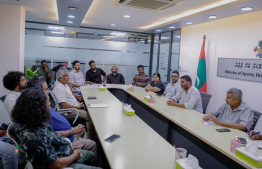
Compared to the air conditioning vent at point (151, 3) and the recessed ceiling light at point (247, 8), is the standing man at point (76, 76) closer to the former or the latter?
the air conditioning vent at point (151, 3)

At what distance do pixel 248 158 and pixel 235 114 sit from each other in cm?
116

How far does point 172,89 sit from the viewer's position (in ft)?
15.0

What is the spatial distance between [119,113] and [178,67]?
401 centimetres

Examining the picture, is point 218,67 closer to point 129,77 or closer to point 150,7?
point 150,7

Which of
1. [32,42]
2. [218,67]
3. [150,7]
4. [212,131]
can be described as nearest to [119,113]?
[212,131]

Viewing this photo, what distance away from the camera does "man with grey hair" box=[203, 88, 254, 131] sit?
2.45m

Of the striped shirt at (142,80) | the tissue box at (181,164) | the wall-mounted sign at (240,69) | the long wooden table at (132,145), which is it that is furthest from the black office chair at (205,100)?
the tissue box at (181,164)

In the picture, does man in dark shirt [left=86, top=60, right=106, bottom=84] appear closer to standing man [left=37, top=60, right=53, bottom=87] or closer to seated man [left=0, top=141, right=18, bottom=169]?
standing man [left=37, top=60, right=53, bottom=87]

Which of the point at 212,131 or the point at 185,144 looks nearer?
the point at 212,131

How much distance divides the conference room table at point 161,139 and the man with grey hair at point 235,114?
11cm

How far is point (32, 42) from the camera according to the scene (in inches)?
257

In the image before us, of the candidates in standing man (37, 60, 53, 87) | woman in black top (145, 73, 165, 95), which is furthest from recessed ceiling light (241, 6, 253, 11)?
standing man (37, 60, 53, 87)

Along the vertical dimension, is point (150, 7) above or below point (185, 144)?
above

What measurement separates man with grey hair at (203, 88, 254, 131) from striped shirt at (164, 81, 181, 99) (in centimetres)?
165
